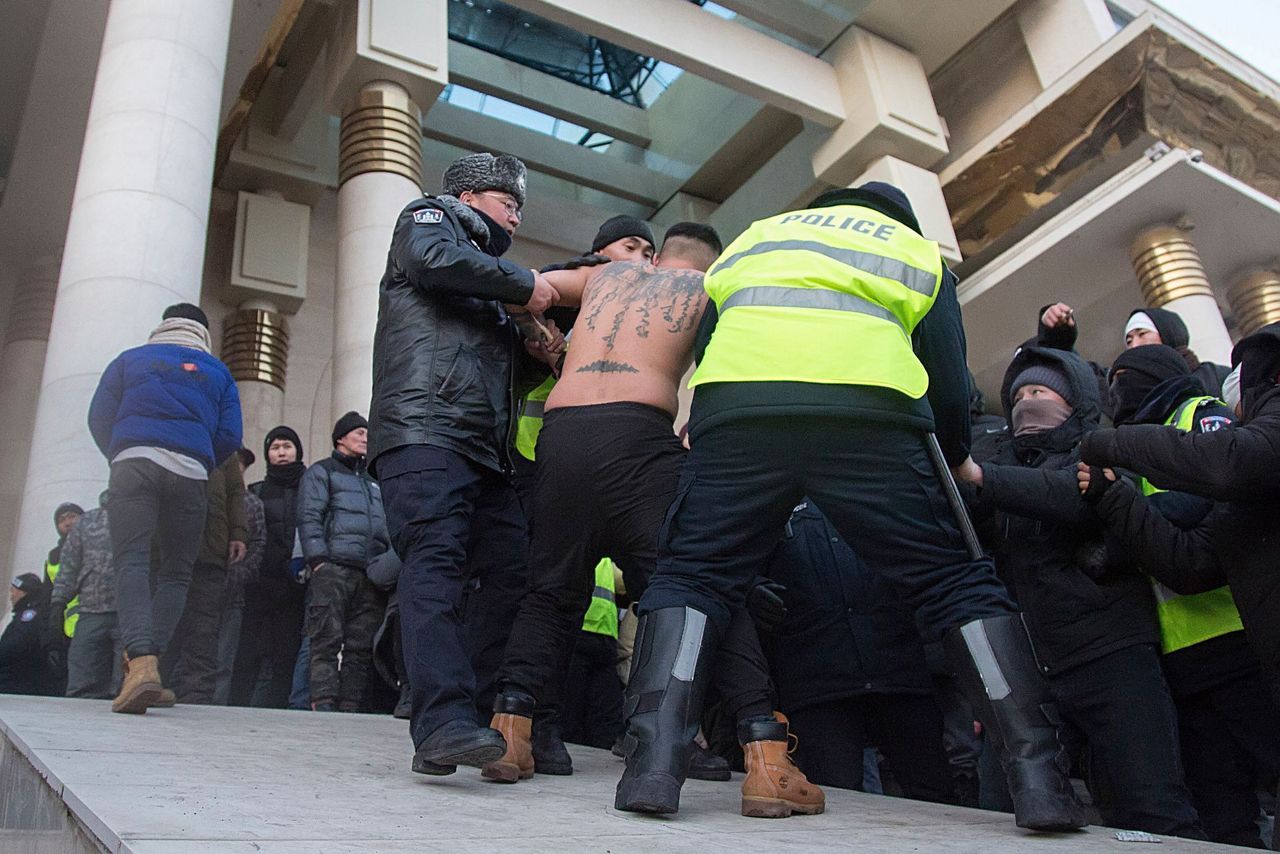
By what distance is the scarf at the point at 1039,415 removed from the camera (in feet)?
9.54

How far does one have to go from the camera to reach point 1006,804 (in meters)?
3.13

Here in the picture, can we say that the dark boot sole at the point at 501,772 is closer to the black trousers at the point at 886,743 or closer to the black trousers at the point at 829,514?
the black trousers at the point at 829,514

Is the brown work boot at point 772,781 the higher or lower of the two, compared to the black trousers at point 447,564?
lower

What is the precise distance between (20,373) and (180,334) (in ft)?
23.7

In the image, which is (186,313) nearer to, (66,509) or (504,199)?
(66,509)

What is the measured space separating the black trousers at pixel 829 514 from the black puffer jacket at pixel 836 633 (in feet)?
2.73

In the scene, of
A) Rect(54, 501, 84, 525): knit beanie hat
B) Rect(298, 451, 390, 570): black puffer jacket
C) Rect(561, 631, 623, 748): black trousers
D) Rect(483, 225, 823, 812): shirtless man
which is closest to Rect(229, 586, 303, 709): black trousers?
Rect(298, 451, 390, 570): black puffer jacket

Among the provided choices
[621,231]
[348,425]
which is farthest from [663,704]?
[348,425]

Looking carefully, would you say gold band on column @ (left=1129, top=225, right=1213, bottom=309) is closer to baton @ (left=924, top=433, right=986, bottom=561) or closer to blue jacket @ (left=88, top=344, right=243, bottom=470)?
blue jacket @ (left=88, top=344, right=243, bottom=470)

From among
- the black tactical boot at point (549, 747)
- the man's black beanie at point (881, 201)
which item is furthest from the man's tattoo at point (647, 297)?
the black tactical boot at point (549, 747)

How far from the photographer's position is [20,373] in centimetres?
1007

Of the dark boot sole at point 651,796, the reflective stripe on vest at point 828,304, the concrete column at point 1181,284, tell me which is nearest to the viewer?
the dark boot sole at point 651,796

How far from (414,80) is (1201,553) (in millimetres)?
7467

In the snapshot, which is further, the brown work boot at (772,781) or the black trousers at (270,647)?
the black trousers at (270,647)
